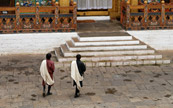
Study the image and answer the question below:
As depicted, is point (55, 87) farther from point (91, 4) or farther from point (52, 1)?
point (91, 4)

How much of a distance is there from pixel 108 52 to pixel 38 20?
10.9 ft

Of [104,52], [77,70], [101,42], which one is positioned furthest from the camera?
[101,42]

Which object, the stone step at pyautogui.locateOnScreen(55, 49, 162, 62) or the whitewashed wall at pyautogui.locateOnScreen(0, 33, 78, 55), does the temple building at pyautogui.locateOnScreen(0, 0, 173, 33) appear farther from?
the stone step at pyautogui.locateOnScreen(55, 49, 162, 62)

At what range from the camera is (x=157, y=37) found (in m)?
16.8

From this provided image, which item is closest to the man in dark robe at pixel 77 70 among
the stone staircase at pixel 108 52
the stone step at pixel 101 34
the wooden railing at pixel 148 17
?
the stone staircase at pixel 108 52

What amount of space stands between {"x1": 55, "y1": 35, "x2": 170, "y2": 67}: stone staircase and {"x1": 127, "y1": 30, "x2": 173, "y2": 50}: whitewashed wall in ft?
3.90

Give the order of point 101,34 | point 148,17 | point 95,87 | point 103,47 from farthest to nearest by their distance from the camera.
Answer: point 148,17, point 101,34, point 103,47, point 95,87

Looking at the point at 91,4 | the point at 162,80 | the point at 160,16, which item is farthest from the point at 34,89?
the point at 91,4

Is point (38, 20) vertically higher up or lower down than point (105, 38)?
higher up

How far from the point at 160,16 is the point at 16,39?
19.4ft

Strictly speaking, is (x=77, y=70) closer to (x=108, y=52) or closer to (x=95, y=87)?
(x=95, y=87)

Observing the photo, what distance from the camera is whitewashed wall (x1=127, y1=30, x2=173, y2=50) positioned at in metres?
16.7

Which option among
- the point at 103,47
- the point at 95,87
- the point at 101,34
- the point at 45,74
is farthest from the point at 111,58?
the point at 45,74

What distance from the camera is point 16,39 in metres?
16.1
